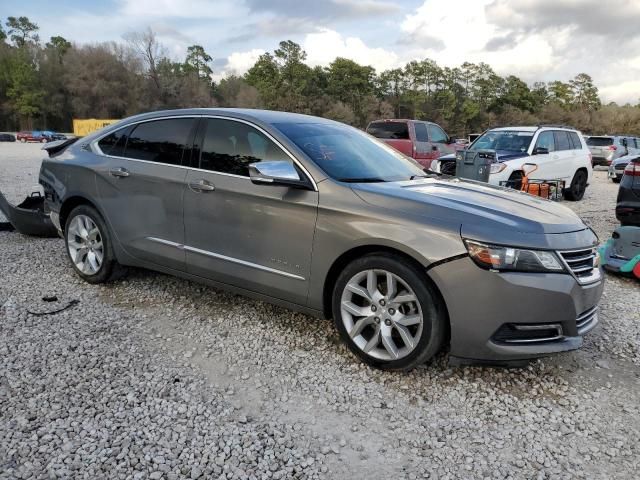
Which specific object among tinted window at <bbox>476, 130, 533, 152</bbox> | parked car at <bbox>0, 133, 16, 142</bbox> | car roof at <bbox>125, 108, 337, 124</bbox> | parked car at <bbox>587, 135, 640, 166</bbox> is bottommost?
parked car at <bbox>0, 133, 16, 142</bbox>

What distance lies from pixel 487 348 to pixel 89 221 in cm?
368

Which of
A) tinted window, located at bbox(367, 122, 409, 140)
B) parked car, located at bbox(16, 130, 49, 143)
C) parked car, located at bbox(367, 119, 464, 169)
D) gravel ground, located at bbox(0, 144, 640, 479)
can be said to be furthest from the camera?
parked car, located at bbox(16, 130, 49, 143)

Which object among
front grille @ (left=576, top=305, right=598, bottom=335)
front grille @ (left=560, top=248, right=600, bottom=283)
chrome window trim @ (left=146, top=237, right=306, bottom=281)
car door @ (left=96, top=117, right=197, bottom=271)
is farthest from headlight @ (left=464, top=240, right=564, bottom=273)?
car door @ (left=96, top=117, right=197, bottom=271)

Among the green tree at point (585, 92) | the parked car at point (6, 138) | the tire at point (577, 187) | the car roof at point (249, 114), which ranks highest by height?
the green tree at point (585, 92)

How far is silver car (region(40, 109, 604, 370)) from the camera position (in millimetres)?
2830

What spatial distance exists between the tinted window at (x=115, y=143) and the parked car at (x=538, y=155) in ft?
23.4

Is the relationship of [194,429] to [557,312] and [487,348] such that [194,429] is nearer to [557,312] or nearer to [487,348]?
[487,348]

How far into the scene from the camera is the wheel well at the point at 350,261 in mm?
2926

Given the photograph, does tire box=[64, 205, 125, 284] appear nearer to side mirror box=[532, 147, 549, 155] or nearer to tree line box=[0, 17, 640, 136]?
side mirror box=[532, 147, 549, 155]

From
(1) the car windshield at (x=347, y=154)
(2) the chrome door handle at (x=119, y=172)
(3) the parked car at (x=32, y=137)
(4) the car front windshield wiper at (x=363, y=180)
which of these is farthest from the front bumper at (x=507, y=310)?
(3) the parked car at (x=32, y=137)

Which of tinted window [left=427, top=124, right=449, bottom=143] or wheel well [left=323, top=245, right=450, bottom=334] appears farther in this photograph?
tinted window [left=427, top=124, right=449, bottom=143]

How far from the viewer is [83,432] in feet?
8.30

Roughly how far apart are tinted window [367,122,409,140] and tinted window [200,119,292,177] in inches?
412

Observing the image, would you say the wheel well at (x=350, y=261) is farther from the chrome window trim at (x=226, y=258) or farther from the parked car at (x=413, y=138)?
the parked car at (x=413, y=138)
